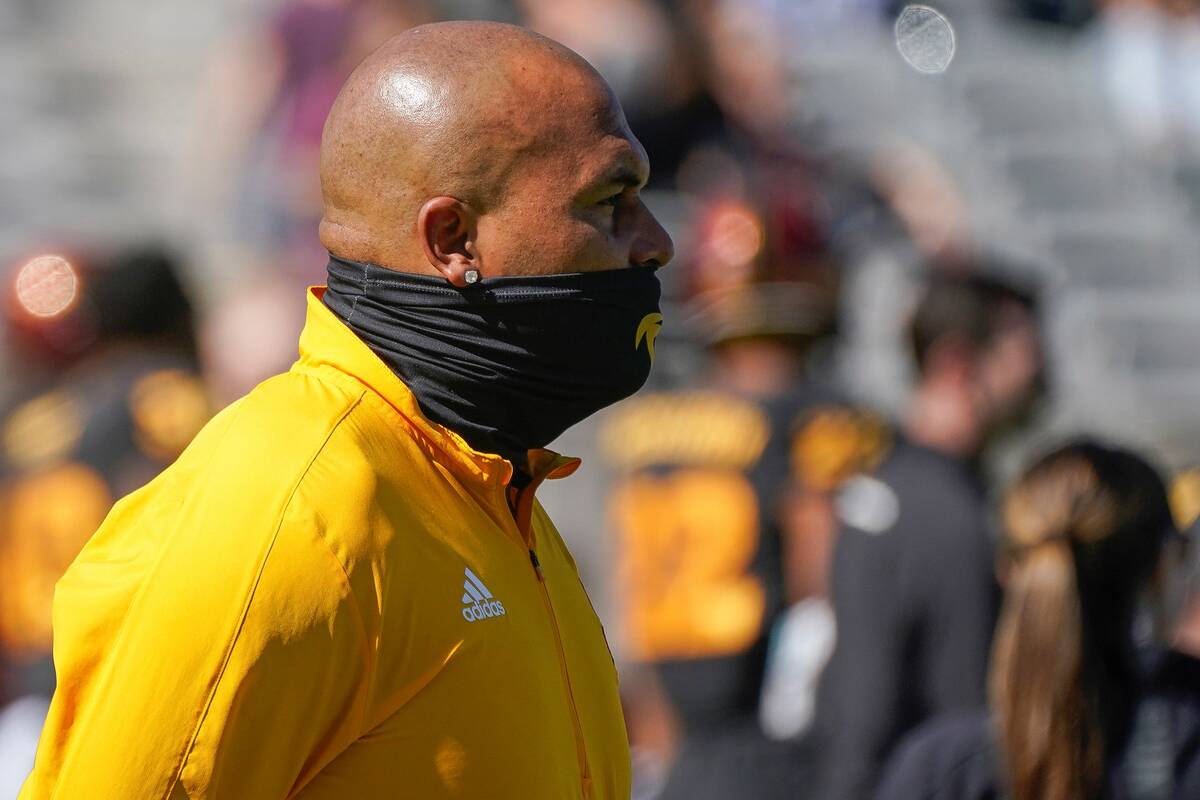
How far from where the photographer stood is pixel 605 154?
2.07 m

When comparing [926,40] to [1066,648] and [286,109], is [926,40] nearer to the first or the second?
[286,109]

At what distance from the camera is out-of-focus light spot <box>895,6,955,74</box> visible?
32.6ft

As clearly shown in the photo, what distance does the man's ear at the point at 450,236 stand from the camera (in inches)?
80.0

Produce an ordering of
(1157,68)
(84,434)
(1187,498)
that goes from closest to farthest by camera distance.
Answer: (1187,498)
(84,434)
(1157,68)

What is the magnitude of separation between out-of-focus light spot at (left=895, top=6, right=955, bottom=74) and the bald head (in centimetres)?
820

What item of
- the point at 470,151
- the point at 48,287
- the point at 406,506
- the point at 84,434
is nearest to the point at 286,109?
the point at 48,287

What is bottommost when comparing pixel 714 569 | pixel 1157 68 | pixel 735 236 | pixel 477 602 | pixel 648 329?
pixel 1157 68

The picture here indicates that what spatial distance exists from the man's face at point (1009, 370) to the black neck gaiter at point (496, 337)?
299 centimetres

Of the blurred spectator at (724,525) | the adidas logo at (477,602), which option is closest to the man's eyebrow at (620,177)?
the adidas logo at (477,602)

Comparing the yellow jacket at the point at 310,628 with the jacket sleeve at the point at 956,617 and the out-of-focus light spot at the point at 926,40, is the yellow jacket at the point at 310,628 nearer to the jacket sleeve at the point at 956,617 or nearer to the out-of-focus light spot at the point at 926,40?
the jacket sleeve at the point at 956,617

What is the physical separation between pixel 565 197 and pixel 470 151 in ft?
0.41

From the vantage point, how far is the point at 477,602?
1950 mm

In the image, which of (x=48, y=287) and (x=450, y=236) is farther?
(x=48, y=287)

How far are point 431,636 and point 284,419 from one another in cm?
29
